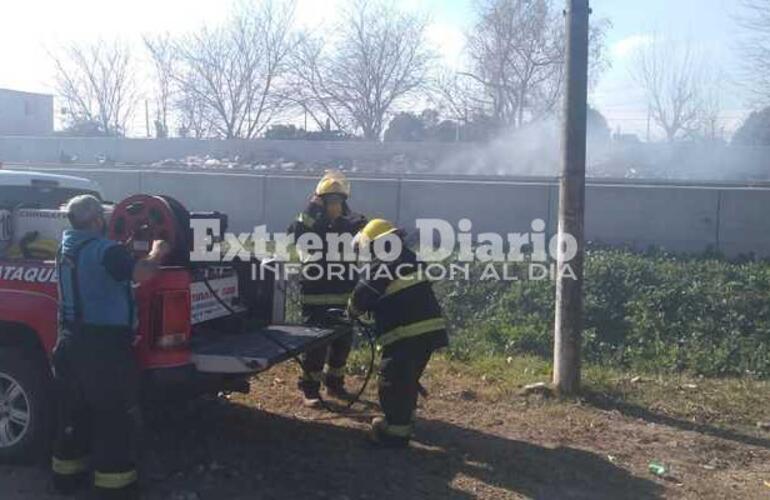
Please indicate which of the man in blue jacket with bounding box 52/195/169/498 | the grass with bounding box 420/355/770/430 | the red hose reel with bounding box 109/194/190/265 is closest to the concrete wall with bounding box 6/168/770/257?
the grass with bounding box 420/355/770/430

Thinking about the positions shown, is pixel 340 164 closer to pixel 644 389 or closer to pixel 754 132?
pixel 754 132

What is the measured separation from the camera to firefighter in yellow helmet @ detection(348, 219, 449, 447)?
600 cm

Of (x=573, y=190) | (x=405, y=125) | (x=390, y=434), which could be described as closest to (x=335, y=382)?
(x=390, y=434)

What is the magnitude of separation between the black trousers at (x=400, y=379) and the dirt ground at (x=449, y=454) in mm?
271

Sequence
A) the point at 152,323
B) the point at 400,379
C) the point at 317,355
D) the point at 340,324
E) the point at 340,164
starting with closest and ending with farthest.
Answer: the point at 152,323 → the point at 400,379 → the point at 340,324 → the point at 317,355 → the point at 340,164

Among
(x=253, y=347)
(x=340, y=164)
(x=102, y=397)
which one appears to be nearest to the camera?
(x=102, y=397)

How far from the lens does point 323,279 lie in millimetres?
7184

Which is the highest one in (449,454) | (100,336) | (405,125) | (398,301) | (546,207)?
(405,125)

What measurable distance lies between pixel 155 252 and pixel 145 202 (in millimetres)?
559

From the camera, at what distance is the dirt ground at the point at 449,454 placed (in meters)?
5.36

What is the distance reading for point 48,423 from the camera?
5430 mm

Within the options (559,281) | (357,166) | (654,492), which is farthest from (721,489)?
(357,166)

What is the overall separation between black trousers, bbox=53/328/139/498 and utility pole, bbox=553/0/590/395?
3.79 m

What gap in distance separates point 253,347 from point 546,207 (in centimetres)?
741
